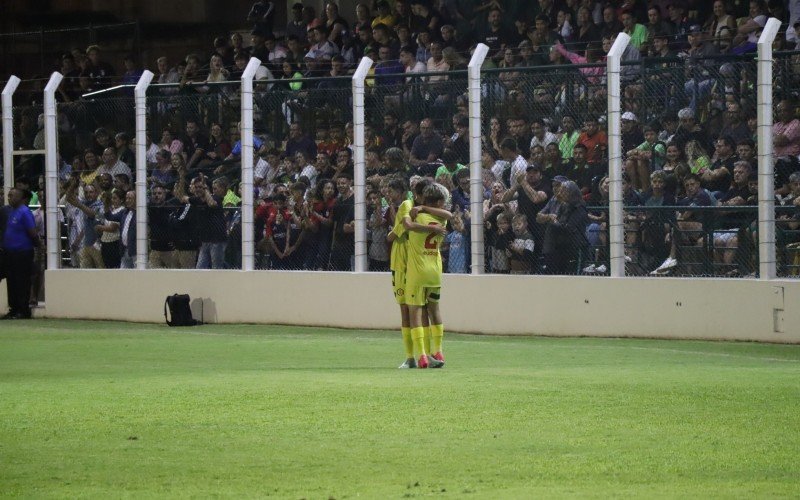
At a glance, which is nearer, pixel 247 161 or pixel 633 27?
pixel 247 161

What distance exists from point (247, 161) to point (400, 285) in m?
7.17

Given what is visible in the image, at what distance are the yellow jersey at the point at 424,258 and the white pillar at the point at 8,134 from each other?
35.8ft

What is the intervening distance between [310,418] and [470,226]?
345 inches

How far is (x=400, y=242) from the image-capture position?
43.6 feet

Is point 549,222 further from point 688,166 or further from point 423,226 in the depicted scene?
A: point 423,226

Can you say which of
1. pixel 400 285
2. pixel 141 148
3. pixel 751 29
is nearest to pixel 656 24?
pixel 751 29

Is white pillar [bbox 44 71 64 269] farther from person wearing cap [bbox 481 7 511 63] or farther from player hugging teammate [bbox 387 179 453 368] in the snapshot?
player hugging teammate [bbox 387 179 453 368]

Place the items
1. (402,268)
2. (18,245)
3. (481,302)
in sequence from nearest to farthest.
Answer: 1. (402,268)
2. (481,302)
3. (18,245)

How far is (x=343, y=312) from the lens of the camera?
19375 mm

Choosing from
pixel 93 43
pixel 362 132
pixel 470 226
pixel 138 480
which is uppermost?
pixel 93 43

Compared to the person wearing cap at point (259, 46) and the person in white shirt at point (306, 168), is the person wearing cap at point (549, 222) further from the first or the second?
the person wearing cap at point (259, 46)

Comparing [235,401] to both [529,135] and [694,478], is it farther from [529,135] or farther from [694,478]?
[529,135]

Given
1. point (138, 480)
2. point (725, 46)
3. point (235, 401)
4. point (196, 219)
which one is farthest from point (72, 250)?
point (138, 480)

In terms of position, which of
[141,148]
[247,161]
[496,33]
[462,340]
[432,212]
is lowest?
[462,340]
